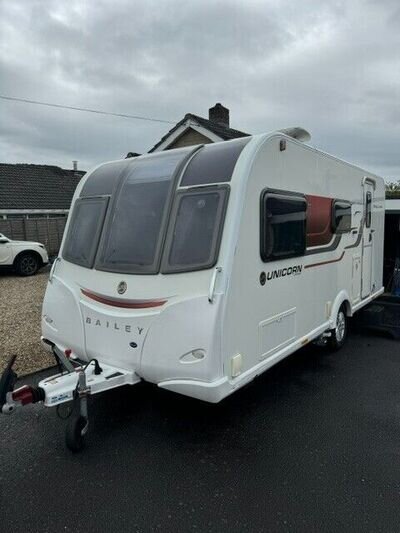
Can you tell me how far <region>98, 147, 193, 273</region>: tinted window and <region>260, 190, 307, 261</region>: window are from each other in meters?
0.87

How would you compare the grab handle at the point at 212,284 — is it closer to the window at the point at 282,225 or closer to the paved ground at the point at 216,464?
the window at the point at 282,225

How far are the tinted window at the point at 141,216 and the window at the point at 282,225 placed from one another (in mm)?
874

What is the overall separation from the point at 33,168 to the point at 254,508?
20.6 m

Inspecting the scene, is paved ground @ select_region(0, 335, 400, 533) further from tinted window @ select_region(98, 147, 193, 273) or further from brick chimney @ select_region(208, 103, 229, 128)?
brick chimney @ select_region(208, 103, 229, 128)

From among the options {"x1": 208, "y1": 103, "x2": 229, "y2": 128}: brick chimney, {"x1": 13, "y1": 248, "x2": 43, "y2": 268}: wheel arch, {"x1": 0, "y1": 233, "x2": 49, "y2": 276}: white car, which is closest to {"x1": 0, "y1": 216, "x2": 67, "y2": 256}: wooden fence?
{"x1": 0, "y1": 233, "x2": 49, "y2": 276}: white car

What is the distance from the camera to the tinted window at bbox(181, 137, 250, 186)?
3.28 m

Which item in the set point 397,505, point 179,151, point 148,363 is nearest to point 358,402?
point 397,505

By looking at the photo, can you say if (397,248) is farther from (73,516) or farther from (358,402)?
(73,516)

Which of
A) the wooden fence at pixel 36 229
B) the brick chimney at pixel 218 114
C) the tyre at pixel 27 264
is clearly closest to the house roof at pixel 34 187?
the wooden fence at pixel 36 229

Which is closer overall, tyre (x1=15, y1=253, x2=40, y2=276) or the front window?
the front window

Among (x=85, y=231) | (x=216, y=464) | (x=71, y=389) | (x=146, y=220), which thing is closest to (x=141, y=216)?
(x=146, y=220)

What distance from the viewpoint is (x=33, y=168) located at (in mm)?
20016

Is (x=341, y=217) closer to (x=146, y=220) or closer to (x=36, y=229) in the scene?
(x=146, y=220)

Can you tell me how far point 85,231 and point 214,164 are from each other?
1.51 m
